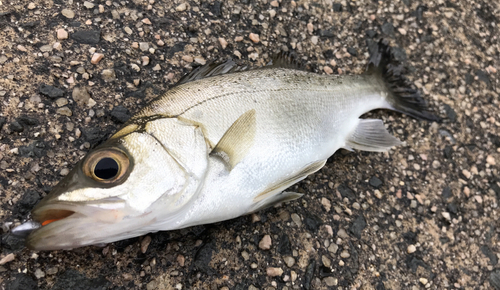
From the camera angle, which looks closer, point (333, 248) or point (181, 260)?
point (181, 260)

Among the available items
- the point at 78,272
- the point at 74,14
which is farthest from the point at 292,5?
the point at 78,272

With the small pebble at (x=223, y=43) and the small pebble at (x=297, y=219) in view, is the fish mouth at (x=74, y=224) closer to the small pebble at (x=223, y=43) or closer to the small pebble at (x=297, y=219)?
the small pebble at (x=297, y=219)

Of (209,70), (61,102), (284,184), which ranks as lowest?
(284,184)

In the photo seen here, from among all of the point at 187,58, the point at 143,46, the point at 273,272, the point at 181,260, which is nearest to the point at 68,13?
the point at 143,46

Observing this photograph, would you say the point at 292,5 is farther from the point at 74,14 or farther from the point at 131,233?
the point at 131,233

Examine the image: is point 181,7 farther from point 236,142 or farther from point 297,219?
point 297,219

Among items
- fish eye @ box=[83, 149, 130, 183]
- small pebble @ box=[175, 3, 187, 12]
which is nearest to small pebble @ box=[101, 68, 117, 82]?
small pebble @ box=[175, 3, 187, 12]
